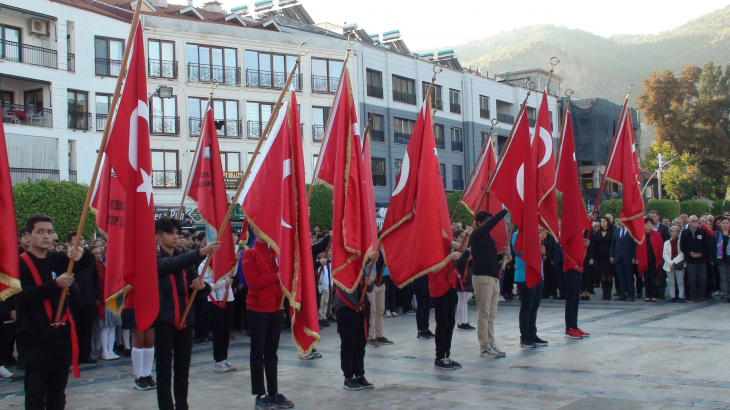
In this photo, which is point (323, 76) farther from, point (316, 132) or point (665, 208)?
point (665, 208)

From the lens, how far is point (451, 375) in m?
8.73

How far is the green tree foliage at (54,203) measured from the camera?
2664 cm

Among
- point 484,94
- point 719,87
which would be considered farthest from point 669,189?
point 484,94

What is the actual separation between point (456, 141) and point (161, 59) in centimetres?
Answer: 2317

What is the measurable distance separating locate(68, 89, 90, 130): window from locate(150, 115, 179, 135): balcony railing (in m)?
3.55

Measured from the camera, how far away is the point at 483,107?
54.6 meters

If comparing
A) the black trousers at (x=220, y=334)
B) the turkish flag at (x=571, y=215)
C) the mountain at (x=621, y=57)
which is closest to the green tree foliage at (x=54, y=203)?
the black trousers at (x=220, y=334)

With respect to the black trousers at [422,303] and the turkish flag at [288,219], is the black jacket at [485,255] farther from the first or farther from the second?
the turkish flag at [288,219]

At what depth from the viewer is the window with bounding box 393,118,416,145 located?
4675cm

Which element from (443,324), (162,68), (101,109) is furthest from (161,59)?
(443,324)

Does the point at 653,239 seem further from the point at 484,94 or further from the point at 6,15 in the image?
the point at 484,94

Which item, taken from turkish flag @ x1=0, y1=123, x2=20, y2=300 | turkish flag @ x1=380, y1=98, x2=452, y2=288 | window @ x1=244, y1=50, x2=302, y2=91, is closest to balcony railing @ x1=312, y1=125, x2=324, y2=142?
window @ x1=244, y1=50, x2=302, y2=91

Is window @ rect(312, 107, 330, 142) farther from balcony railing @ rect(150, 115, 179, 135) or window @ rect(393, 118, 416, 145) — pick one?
balcony railing @ rect(150, 115, 179, 135)

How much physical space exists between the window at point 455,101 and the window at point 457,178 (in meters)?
4.21
